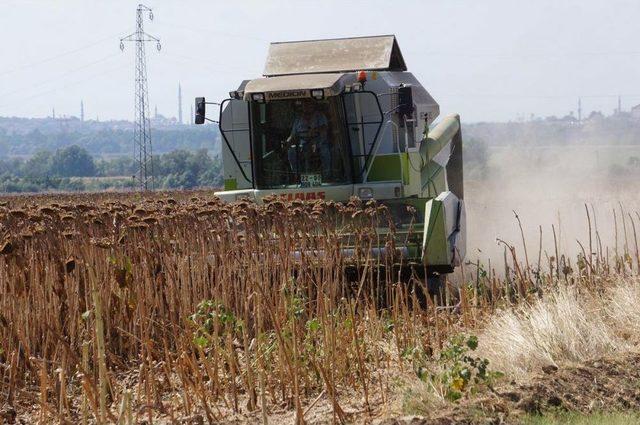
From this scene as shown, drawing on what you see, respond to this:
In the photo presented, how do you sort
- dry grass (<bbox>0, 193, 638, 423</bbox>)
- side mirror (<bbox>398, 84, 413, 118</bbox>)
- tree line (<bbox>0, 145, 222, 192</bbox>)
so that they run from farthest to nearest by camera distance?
1. tree line (<bbox>0, 145, 222, 192</bbox>)
2. side mirror (<bbox>398, 84, 413, 118</bbox>)
3. dry grass (<bbox>0, 193, 638, 423</bbox>)

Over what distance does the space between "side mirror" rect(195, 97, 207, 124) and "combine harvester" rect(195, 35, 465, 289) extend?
0.01m

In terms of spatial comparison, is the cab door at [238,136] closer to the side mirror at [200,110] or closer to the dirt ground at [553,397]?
the side mirror at [200,110]

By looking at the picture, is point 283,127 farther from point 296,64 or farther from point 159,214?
point 159,214

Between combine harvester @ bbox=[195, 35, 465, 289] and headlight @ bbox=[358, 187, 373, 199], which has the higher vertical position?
combine harvester @ bbox=[195, 35, 465, 289]

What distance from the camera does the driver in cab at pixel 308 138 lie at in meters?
14.0

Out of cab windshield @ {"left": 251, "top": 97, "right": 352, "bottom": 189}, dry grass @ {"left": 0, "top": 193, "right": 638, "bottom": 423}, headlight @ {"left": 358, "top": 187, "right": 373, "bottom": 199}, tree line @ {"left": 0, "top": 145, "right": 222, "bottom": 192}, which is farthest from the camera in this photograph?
tree line @ {"left": 0, "top": 145, "right": 222, "bottom": 192}

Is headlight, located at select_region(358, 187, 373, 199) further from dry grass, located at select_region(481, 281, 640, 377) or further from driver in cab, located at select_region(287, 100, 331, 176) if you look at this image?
dry grass, located at select_region(481, 281, 640, 377)

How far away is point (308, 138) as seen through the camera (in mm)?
14117

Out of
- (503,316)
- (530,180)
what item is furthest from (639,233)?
(530,180)

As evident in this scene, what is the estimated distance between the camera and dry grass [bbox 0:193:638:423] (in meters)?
7.21

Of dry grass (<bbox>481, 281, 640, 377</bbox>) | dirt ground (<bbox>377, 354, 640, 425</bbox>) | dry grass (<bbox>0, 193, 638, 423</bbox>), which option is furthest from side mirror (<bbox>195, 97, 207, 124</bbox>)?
dirt ground (<bbox>377, 354, 640, 425</bbox>)

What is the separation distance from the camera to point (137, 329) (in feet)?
28.5

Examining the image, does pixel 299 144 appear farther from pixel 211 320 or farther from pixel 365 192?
pixel 211 320

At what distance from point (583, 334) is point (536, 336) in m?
0.43
